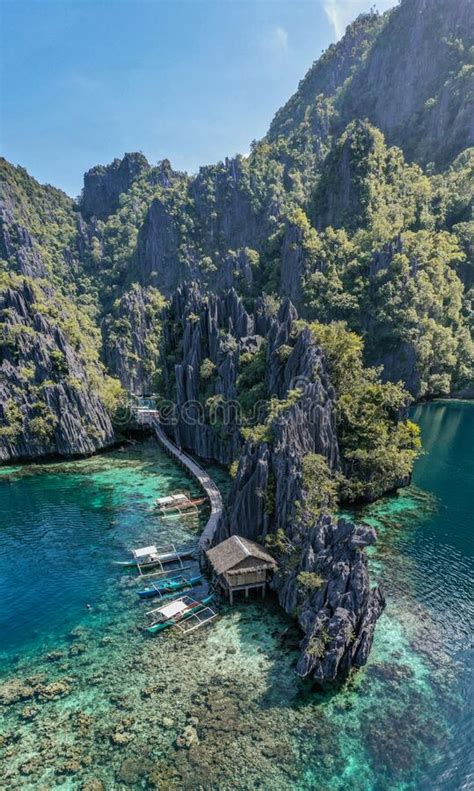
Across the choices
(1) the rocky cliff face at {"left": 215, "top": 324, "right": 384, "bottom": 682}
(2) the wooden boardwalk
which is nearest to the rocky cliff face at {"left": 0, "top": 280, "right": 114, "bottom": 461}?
(2) the wooden boardwalk

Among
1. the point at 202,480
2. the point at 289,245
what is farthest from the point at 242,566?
the point at 289,245

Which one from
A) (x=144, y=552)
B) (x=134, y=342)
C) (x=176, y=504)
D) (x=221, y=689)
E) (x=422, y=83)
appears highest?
(x=422, y=83)

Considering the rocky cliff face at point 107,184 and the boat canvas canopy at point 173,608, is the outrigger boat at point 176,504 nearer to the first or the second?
the boat canvas canopy at point 173,608

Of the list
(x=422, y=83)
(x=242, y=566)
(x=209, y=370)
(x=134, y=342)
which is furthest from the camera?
(x=422, y=83)

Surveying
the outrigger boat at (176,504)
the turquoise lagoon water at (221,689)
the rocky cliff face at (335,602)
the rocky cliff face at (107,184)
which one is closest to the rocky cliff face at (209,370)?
the outrigger boat at (176,504)

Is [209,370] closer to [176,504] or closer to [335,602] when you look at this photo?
[176,504]

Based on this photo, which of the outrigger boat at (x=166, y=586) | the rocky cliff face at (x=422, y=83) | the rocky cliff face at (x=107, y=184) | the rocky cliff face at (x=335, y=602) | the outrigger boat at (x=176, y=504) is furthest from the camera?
the rocky cliff face at (x=107, y=184)

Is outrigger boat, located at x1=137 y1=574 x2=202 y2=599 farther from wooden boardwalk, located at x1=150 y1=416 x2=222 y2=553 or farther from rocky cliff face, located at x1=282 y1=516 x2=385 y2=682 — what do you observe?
rocky cliff face, located at x1=282 y1=516 x2=385 y2=682
